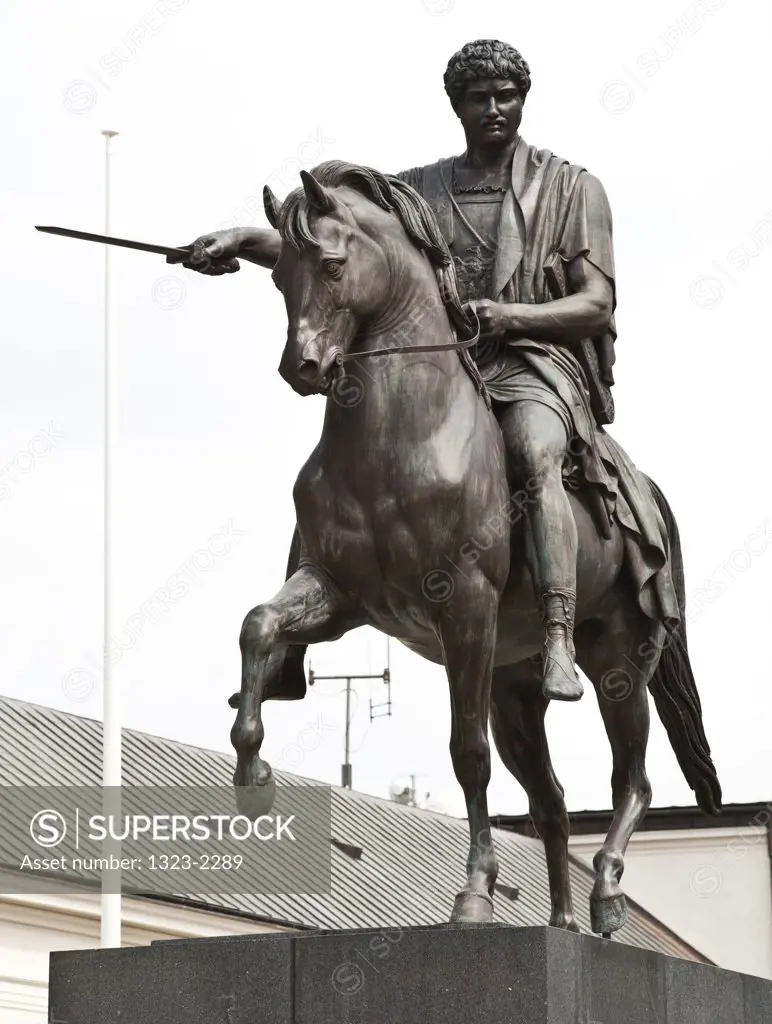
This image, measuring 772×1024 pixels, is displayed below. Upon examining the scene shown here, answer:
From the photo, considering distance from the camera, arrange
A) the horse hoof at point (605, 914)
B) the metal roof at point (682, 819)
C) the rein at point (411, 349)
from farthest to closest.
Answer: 1. the metal roof at point (682, 819)
2. the horse hoof at point (605, 914)
3. the rein at point (411, 349)

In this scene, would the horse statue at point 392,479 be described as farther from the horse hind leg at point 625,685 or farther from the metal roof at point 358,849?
the metal roof at point 358,849

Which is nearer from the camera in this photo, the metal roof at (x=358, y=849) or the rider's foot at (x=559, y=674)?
the rider's foot at (x=559, y=674)

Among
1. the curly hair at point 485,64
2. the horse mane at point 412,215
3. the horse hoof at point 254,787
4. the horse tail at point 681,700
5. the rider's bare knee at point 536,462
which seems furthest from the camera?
the horse tail at point 681,700

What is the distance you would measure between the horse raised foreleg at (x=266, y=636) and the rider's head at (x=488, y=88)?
107 inches

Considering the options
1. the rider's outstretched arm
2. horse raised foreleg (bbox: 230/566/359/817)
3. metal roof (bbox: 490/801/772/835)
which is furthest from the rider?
metal roof (bbox: 490/801/772/835)

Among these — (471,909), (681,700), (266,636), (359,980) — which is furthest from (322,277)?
(681,700)

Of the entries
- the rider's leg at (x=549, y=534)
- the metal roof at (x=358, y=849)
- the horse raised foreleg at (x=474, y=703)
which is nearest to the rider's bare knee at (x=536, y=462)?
the rider's leg at (x=549, y=534)

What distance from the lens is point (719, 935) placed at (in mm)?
50688

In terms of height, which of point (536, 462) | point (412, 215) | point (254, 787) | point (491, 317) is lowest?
point (254, 787)

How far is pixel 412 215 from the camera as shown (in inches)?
387

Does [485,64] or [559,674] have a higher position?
[485,64]

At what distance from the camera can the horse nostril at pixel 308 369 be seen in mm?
9125

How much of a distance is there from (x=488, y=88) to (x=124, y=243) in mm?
2128

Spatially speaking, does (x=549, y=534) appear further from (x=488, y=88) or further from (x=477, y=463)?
(x=488, y=88)
